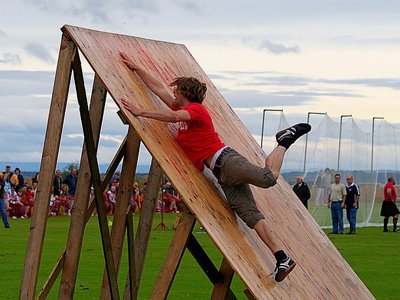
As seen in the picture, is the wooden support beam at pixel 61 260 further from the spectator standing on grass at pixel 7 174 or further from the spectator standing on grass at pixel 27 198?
the spectator standing on grass at pixel 27 198

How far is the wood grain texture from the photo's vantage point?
871 centimetres

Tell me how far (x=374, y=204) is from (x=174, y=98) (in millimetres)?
26018

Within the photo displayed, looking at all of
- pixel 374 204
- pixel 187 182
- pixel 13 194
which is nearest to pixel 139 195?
pixel 13 194

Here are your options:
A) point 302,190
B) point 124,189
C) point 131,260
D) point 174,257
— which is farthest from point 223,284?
point 302,190

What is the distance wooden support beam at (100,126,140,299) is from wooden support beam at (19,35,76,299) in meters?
1.04

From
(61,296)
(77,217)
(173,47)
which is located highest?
(173,47)

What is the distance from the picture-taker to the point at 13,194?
36.6m

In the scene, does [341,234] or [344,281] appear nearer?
[344,281]

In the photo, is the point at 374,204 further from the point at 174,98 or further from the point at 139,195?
the point at 174,98

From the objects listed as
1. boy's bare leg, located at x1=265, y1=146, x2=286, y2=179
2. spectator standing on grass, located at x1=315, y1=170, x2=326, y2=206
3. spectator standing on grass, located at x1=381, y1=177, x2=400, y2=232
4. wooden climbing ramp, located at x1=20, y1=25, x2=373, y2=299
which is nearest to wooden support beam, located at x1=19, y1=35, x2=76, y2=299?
wooden climbing ramp, located at x1=20, y1=25, x2=373, y2=299

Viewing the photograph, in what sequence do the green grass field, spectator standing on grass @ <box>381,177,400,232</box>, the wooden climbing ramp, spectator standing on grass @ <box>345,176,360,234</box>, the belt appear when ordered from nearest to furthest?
the wooden climbing ramp < the belt < the green grass field < spectator standing on grass @ <box>345,176,360,234</box> < spectator standing on grass @ <box>381,177,400,232</box>

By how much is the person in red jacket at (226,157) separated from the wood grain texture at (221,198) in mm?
93

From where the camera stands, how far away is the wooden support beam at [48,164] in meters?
9.59

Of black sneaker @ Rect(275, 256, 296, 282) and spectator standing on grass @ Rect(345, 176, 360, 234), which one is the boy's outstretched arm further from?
spectator standing on grass @ Rect(345, 176, 360, 234)
